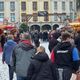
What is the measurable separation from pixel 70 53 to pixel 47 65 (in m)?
1.40

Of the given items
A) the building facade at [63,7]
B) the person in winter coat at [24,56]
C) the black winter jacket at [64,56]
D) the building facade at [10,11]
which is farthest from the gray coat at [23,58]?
the building facade at [63,7]

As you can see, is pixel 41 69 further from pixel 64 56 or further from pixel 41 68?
pixel 64 56

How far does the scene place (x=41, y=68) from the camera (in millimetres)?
8508

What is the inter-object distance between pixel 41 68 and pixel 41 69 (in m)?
0.02

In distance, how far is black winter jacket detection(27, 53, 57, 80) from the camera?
27.7 ft

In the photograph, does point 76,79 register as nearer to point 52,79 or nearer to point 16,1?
point 52,79

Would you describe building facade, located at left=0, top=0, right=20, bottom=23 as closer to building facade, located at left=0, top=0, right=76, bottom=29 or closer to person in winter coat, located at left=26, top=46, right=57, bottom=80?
building facade, located at left=0, top=0, right=76, bottom=29

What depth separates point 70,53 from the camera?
984 cm

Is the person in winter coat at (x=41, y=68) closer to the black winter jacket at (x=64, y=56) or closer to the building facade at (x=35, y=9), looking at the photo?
the black winter jacket at (x=64, y=56)

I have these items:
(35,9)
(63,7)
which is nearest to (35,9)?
(35,9)

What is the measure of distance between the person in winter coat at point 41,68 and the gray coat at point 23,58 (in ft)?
4.33

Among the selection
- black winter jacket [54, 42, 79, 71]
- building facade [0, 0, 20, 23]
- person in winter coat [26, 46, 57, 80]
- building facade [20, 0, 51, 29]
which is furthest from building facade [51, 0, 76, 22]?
person in winter coat [26, 46, 57, 80]

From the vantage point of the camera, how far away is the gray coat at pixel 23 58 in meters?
9.91

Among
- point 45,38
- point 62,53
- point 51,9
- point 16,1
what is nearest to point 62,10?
point 51,9
